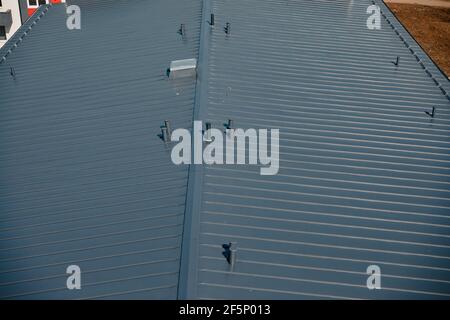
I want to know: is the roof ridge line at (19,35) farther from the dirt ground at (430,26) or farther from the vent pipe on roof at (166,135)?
the dirt ground at (430,26)

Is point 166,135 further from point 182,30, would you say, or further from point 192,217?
point 182,30

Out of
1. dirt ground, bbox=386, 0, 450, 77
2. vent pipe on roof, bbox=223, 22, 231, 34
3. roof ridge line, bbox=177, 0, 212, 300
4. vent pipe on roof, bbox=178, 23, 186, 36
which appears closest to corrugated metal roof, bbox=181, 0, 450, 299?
roof ridge line, bbox=177, 0, 212, 300

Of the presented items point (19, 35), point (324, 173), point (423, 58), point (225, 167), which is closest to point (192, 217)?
point (225, 167)

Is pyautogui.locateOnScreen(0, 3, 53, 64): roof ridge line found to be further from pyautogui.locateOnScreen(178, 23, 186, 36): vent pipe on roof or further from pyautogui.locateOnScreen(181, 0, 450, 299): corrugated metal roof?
pyautogui.locateOnScreen(181, 0, 450, 299): corrugated metal roof

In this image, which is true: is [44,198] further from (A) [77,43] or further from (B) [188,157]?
(A) [77,43]

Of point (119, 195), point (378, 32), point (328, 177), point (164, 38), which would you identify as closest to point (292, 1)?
point (378, 32)

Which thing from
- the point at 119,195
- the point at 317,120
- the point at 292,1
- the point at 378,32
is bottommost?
the point at 119,195

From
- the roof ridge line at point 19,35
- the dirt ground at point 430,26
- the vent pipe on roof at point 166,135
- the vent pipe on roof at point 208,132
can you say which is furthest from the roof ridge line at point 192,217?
the dirt ground at point 430,26
